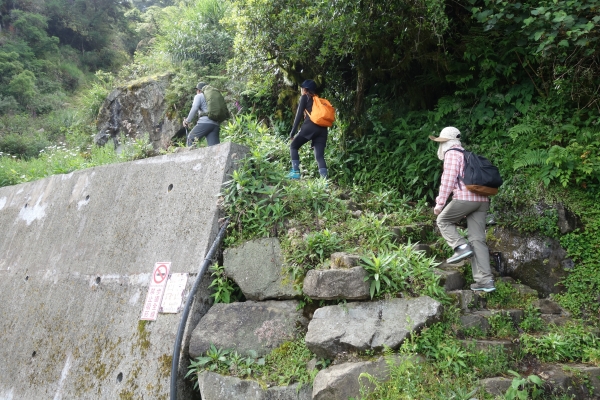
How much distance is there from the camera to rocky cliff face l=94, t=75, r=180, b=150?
12578 mm

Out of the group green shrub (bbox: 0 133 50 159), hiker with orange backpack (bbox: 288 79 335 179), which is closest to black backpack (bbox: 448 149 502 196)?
hiker with orange backpack (bbox: 288 79 335 179)

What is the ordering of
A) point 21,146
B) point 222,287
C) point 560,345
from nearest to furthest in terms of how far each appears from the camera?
point 560,345
point 222,287
point 21,146

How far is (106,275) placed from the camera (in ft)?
20.1

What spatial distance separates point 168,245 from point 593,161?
533 cm

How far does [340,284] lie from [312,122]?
3.32 m

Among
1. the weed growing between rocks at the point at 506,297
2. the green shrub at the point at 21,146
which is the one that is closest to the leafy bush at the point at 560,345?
the weed growing between rocks at the point at 506,297

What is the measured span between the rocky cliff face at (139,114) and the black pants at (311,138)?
6062 millimetres

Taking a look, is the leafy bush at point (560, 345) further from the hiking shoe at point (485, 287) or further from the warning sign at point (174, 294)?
the warning sign at point (174, 294)

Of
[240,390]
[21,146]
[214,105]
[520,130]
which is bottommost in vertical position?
[21,146]

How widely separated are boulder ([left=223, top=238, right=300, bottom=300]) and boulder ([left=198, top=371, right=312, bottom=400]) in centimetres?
94

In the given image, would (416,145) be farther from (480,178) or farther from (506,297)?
(506,297)

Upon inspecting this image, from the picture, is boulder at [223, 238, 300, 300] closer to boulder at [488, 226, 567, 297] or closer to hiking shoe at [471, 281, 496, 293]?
hiking shoe at [471, 281, 496, 293]

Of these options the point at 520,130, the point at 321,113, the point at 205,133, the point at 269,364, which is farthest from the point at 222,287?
the point at 520,130

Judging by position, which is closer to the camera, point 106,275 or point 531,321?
point 531,321
